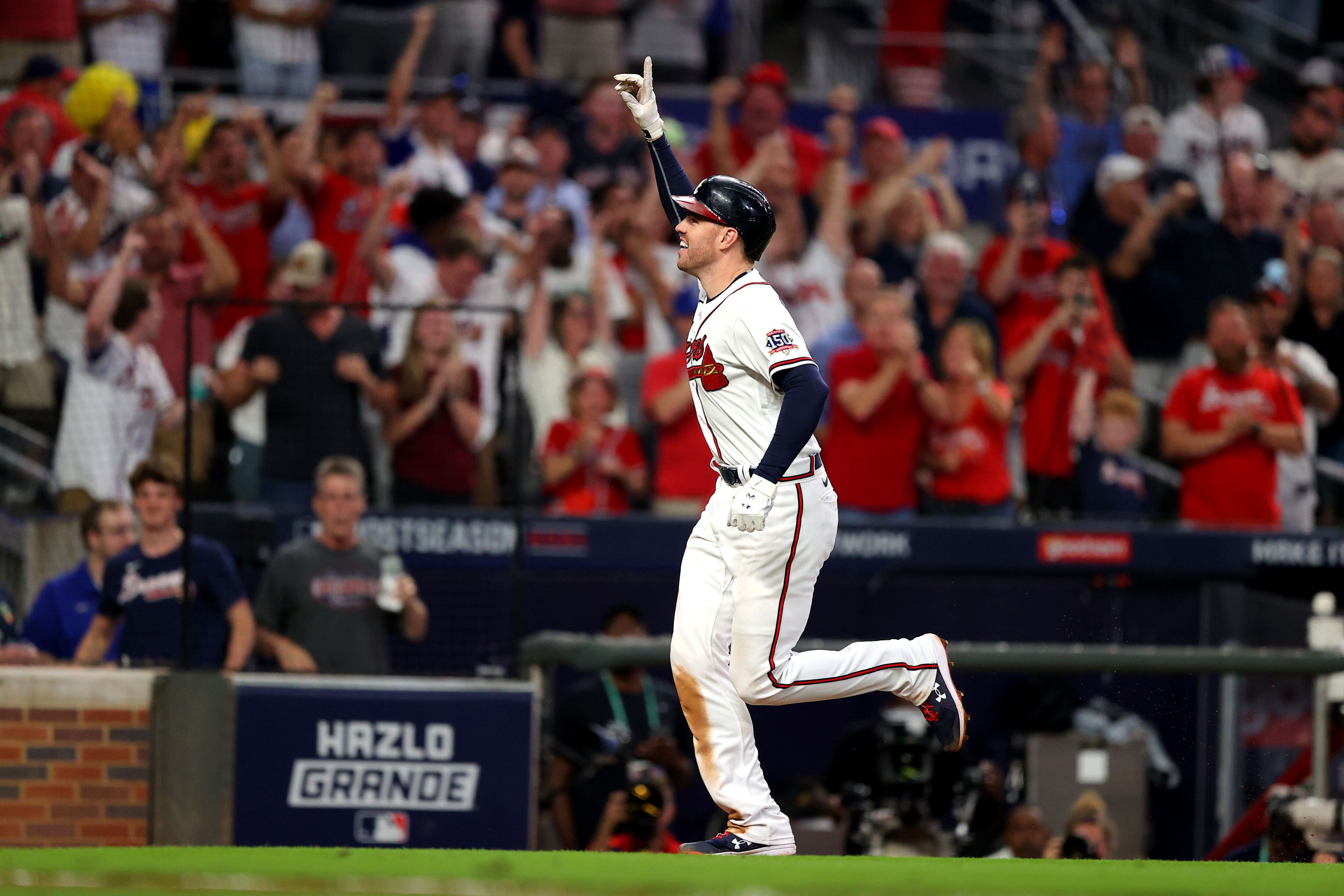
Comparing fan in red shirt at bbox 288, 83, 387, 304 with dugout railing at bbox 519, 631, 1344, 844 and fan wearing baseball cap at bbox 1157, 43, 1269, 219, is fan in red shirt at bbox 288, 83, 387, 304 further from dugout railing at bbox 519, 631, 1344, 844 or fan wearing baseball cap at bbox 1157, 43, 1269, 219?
fan wearing baseball cap at bbox 1157, 43, 1269, 219

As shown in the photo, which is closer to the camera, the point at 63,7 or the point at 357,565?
the point at 357,565

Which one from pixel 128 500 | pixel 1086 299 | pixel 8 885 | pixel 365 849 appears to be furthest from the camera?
pixel 1086 299

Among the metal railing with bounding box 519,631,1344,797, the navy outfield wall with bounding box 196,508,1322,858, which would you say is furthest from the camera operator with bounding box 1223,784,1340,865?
the navy outfield wall with bounding box 196,508,1322,858

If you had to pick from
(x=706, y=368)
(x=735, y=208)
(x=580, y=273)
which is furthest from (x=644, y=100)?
(x=580, y=273)

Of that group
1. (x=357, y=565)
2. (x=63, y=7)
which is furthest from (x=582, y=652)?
(x=63, y=7)

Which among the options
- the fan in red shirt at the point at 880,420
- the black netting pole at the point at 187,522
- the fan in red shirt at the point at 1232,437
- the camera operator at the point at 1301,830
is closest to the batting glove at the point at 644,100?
the black netting pole at the point at 187,522

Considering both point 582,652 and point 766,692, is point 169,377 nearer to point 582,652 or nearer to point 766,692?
point 582,652

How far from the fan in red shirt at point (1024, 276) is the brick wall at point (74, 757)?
507cm

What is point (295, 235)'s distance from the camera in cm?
956

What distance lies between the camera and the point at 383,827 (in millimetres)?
7027

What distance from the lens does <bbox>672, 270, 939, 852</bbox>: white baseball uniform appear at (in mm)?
5148

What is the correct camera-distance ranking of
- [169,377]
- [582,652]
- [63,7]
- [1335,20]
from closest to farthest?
[582,652] < [169,377] < [63,7] < [1335,20]

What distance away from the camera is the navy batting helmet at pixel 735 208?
5.24 metres

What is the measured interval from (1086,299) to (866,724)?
2.65 metres
